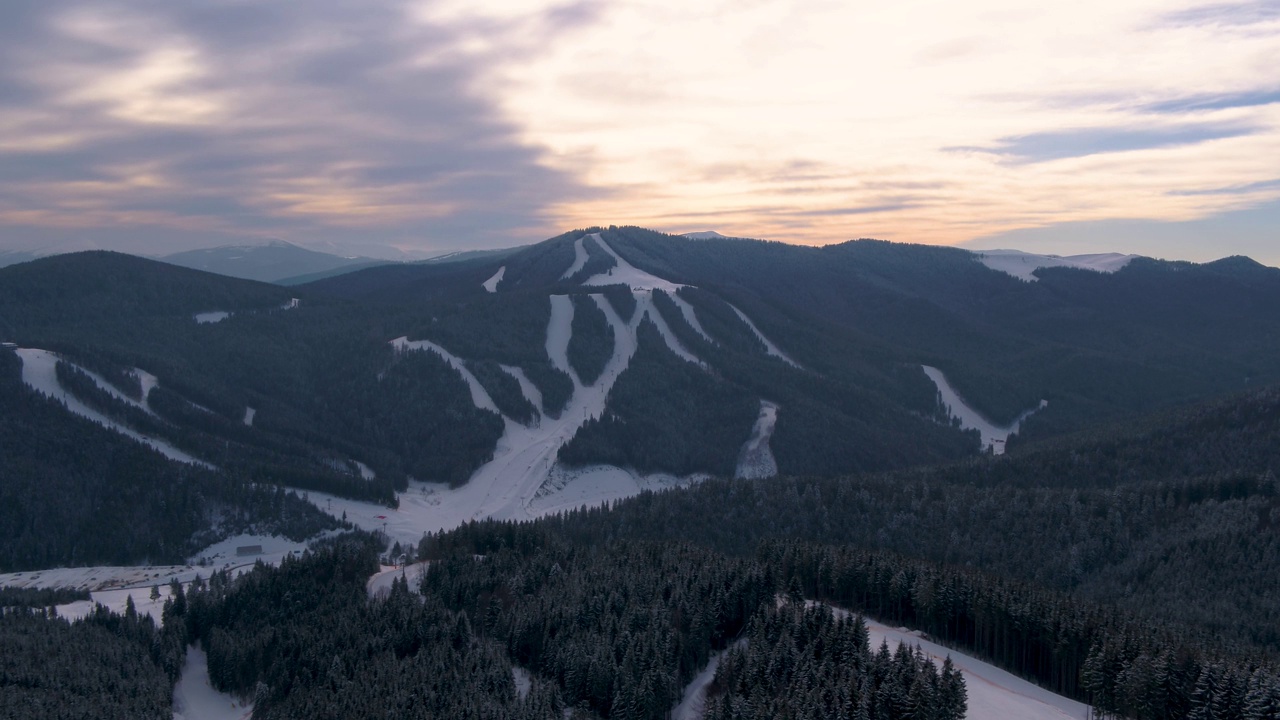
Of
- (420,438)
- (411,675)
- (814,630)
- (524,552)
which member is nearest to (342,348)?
(420,438)

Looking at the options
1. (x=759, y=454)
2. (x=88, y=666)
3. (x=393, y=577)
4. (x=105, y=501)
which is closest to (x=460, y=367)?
(x=759, y=454)

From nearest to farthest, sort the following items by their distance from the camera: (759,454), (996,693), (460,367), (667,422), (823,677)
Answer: (823,677) → (996,693) → (759,454) → (667,422) → (460,367)

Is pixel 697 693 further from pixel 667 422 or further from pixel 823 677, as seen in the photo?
Answer: pixel 667 422

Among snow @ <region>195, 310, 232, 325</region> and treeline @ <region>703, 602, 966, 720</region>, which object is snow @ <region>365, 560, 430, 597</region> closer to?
treeline @ <region>703, 602, 966, 720</region>

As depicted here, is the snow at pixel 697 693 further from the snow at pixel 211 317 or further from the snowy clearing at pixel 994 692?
the snow at pixel 211 317

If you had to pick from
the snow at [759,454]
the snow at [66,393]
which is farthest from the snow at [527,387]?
the snow at [66,393]

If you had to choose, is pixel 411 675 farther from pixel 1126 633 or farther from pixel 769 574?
pixel 1126 633
